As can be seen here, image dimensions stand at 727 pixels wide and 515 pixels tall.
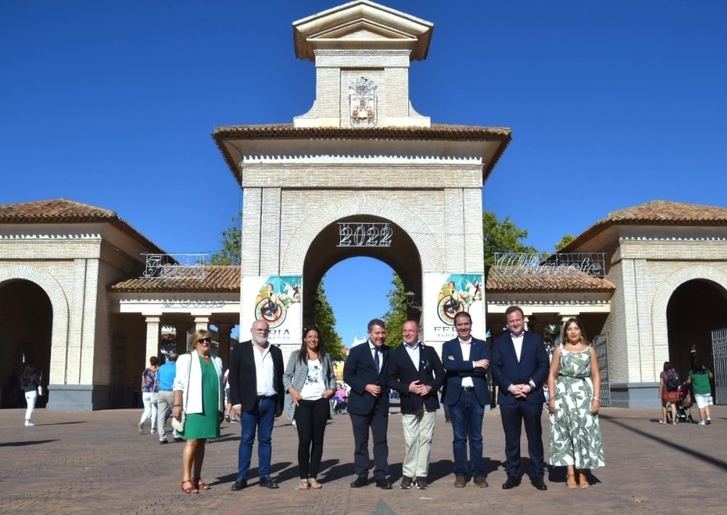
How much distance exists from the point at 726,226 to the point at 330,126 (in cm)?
1461

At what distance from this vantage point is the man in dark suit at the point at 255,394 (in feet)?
26.2

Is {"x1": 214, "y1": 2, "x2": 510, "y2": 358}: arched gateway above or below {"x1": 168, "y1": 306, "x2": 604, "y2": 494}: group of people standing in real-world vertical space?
above

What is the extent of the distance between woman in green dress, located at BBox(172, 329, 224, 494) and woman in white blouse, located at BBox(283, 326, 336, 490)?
88 centimetres

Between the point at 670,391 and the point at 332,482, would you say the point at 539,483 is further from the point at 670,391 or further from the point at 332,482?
the point at 670,391

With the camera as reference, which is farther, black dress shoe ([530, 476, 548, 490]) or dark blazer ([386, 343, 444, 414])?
dark blazer ([386, 343, 444, 414])

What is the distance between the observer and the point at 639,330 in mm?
24750

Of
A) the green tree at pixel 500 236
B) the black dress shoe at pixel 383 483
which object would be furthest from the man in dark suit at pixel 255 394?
the green tree at pixel 500 236

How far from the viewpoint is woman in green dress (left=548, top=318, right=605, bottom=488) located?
7738 millimetres

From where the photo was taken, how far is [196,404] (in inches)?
304

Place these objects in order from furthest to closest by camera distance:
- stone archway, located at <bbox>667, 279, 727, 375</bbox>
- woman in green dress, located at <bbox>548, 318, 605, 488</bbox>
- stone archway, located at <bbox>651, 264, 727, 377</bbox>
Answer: stone archway, located at <bbox>667, 279, 727, 375</bbox>
stone archway, located at <bbox>651, 264, 727, 377</bbox>
woman in green dress, located at <bbox>548, 318, 605, 488</bbox>

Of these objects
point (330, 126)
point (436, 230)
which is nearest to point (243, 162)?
point (330, 126)

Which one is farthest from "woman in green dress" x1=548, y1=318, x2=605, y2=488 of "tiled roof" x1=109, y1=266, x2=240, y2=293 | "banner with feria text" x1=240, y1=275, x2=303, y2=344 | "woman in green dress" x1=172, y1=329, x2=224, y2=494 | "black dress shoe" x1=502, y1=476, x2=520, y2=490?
"tiled roof" x1=109, y1=266, x2=240, y2=293

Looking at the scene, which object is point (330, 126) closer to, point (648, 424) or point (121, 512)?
point (648, 424)

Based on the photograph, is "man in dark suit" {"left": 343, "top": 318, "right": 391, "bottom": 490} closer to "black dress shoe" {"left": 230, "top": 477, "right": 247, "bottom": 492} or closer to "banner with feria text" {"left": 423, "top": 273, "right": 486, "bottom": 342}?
"black dress shoe" {"left": 230, "top": 477, "right": 247, "bottom": 492}
